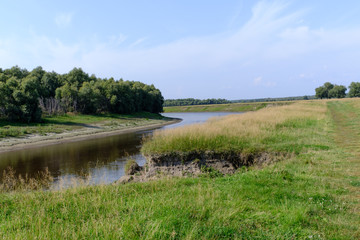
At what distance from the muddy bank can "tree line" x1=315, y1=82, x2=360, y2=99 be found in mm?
145562

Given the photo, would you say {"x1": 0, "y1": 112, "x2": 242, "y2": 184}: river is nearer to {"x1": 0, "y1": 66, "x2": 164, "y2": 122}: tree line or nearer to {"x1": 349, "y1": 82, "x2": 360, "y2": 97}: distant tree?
{"x1": 0, "y1": 66, "x2": 164, "y2": 122}: tree line

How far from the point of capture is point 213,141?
14062 millimetres

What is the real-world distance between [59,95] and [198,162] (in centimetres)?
5673

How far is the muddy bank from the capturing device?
12.7 metres

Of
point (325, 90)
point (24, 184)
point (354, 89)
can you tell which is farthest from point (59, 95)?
point (354, 89)

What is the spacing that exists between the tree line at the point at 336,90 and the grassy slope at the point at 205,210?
149069mm

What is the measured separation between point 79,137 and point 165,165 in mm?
29690

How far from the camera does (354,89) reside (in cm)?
13375

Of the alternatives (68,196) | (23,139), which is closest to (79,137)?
(23,139)

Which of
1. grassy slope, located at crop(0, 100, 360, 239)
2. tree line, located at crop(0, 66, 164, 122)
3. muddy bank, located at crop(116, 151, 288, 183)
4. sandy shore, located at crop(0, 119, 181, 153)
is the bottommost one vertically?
sandy shore, located at crop(0, 119, 181, 153)

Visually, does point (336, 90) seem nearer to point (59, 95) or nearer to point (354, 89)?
point (354, 89)

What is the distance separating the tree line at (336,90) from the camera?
438 ft

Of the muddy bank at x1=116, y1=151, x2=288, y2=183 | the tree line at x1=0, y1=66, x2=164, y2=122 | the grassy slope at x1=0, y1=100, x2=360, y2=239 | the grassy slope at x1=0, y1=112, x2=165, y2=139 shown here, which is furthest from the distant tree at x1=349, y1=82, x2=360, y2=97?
the grassy slope at x1=0, y1=100, x2=360, y2=239

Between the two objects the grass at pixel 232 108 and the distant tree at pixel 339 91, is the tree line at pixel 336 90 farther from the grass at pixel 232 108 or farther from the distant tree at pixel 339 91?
the grass at pixel 232 108
